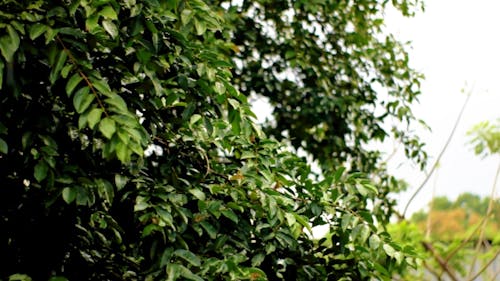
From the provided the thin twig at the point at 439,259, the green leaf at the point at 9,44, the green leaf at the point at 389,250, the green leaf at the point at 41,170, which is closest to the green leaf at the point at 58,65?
the green leaf at the point at 9,44

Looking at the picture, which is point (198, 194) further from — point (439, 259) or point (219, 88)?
point (439, 259)

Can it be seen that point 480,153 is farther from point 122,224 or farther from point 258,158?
point 122,224

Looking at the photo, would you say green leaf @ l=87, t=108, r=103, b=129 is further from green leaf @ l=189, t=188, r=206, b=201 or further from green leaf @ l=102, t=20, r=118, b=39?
green leaf @ l=189, t=188, r=206, b=201

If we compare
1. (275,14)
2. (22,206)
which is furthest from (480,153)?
(22,206)

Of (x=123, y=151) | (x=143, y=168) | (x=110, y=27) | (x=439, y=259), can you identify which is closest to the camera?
(x=123, y=151)

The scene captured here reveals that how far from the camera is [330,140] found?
4.64m

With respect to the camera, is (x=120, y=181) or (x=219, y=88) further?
(x=219, y=88)

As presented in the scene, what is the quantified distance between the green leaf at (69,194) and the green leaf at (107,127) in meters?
0.28

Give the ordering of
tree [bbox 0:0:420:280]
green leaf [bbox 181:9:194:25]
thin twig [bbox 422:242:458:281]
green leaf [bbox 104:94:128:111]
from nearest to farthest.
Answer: green leaf [bbox 104:94:128:111], tree [bbox 0:0:420:280], green leaf [bbox 181:9:194:25], thin twig [bbox 422:242:458:281]

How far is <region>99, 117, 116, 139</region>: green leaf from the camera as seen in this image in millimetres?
1588

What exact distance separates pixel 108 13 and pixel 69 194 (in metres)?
0.51

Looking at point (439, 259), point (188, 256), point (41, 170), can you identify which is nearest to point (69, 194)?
point (41, 170)

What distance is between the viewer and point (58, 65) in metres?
1.73

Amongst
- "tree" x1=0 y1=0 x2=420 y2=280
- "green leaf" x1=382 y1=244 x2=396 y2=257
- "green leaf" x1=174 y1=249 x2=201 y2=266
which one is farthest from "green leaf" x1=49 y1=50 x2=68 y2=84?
"green leaf" x1=382 y1=244 x2=396 y2=257
